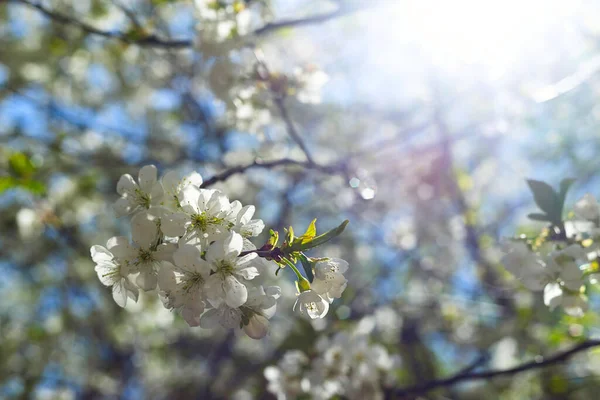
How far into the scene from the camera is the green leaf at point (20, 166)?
6.53ft

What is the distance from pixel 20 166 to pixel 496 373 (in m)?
2.00

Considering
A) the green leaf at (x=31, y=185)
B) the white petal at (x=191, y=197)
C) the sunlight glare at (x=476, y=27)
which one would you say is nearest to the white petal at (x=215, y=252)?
the white petal at (x=191, y=197)

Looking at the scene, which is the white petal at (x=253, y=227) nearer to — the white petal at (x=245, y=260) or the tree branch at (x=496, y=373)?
the white petal at (x=245, y=260)

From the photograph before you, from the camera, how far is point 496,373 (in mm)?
1447

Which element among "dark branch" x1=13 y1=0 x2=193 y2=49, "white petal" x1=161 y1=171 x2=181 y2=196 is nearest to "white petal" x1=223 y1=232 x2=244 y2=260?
"white petal" x1=161 y1=171 x2=181 y2=196

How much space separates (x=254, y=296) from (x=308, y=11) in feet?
7.75

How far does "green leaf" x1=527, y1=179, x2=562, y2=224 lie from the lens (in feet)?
4.01

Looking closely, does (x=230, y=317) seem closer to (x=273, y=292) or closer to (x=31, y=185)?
(x=273, y=292)

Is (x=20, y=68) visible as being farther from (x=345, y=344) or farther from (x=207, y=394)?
(x=345, y=344)

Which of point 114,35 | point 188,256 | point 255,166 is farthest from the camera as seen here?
point 114,35

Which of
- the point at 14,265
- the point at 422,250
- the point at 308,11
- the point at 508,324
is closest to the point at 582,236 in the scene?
the point at 508,324

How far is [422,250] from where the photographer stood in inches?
192

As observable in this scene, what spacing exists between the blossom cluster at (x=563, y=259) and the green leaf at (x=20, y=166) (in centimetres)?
189

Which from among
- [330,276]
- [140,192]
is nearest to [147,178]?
[140,192]
